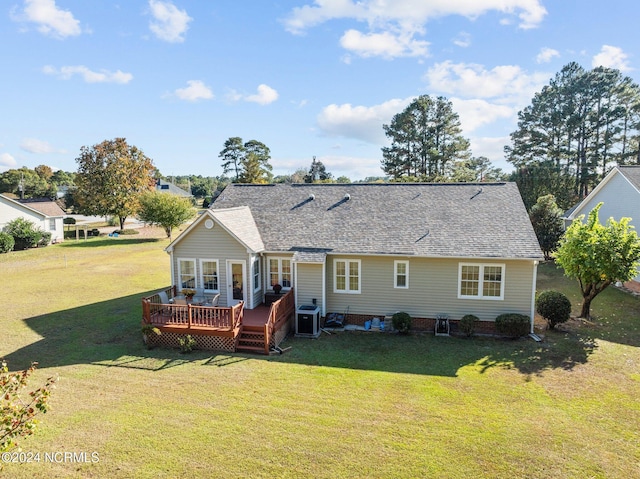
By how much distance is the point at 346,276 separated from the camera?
17203 mm

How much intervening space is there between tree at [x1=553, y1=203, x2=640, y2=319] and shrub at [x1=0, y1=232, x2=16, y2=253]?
4206 cm

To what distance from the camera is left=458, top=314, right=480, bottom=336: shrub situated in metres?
15.6

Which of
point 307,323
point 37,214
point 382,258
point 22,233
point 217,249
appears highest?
point 37,214

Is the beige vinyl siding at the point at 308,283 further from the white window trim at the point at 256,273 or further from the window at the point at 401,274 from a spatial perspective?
the window at the point at 401,274

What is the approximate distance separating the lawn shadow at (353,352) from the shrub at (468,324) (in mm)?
310

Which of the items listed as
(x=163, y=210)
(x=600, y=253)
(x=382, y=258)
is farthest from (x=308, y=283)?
(x=163, y=210)

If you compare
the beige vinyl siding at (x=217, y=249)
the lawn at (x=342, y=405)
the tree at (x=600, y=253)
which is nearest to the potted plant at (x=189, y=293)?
the beige vinyl siding at (x=217, y=249)

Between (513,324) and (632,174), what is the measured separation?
622 inches

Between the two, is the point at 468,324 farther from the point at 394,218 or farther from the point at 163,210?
the point at 163,210

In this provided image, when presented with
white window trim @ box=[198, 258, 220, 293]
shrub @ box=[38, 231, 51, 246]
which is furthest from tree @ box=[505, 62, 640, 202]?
shrub @ box=[38, 231, 51, 246]

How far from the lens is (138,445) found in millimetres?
8672

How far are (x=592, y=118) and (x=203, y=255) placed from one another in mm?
48003

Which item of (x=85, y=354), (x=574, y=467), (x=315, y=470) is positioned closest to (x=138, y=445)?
(x=315, y=470)

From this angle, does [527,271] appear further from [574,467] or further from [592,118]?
[592,118]
